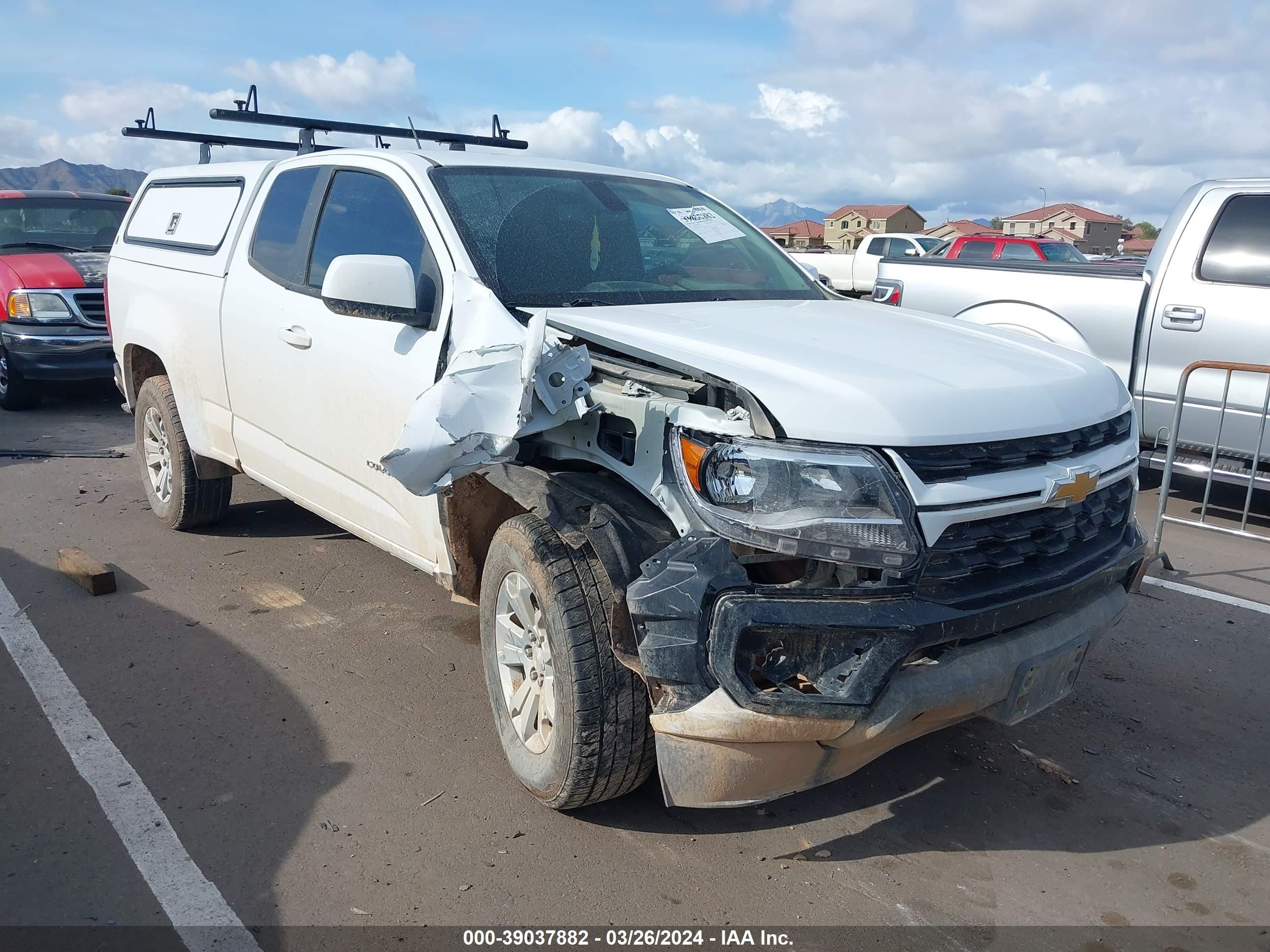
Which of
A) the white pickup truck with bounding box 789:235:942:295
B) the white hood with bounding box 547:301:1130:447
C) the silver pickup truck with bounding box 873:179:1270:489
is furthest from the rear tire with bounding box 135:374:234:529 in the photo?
the white pickup truck with bounding box 789:235:942:295

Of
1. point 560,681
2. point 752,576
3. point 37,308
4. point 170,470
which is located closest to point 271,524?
point 170,470

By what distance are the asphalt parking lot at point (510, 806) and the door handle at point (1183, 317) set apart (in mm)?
2276

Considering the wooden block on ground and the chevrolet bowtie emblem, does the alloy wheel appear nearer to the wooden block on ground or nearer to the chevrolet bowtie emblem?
the chevrolet bowtie emblem

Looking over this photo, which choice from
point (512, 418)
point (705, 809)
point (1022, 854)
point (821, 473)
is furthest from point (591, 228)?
point (1022, 854)

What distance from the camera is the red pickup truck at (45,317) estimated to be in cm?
920

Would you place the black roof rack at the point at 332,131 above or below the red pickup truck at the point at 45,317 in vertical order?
above

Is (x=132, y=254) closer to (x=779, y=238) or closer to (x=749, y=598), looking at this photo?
(x=749, y=598)

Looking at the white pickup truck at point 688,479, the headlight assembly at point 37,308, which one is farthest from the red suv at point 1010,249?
the white pickup truck at point 688,479

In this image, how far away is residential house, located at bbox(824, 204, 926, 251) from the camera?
292 feet

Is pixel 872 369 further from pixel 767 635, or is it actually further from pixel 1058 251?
pixel 1058 251

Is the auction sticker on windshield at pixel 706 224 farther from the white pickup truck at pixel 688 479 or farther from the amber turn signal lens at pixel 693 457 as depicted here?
the amber turn signal lens at pixel 693 457

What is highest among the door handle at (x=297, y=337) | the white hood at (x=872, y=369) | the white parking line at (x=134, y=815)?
the white hood at (x=872, y=369)

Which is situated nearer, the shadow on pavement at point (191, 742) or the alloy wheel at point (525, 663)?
the shadow on pavement at point (191, 742)

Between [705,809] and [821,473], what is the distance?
1.29 metres
